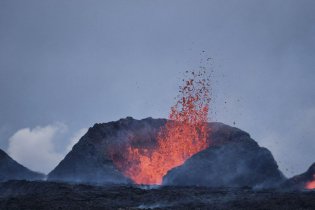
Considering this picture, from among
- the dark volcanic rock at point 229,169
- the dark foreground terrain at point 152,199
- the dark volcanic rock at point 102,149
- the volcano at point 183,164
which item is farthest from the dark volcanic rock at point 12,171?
the dark volcanic rock at point 229,169

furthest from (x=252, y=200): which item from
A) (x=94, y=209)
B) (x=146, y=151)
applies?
(x=146, y=151)

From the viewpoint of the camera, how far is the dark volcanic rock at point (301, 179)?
49219 millimetres

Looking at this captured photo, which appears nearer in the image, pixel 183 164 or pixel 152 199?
pixel 152 199

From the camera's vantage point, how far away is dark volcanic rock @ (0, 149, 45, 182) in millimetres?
67312

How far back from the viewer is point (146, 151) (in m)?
69.7

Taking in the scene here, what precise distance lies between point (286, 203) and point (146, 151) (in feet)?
123

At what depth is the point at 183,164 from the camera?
56438 millimetres

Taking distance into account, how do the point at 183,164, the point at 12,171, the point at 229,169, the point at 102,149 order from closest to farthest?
the point at 229,169, the point at 183,164, the point at 102,149, the point at 12,171

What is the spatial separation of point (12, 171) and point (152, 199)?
117ft

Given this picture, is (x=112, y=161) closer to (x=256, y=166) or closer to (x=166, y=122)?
(x=166, y=122)

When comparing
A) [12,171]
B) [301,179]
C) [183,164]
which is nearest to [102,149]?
[12,171]

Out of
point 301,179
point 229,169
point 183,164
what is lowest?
point 301,179

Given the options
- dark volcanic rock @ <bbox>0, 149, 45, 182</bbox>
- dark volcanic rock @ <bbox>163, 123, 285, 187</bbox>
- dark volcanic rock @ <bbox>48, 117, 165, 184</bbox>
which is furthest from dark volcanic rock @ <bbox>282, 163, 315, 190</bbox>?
dark volcanic rock @ <bbox>0, 149, 45, 182</bbox>

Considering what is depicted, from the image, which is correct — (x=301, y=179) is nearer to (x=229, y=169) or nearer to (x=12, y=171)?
(x=229, y=169)
